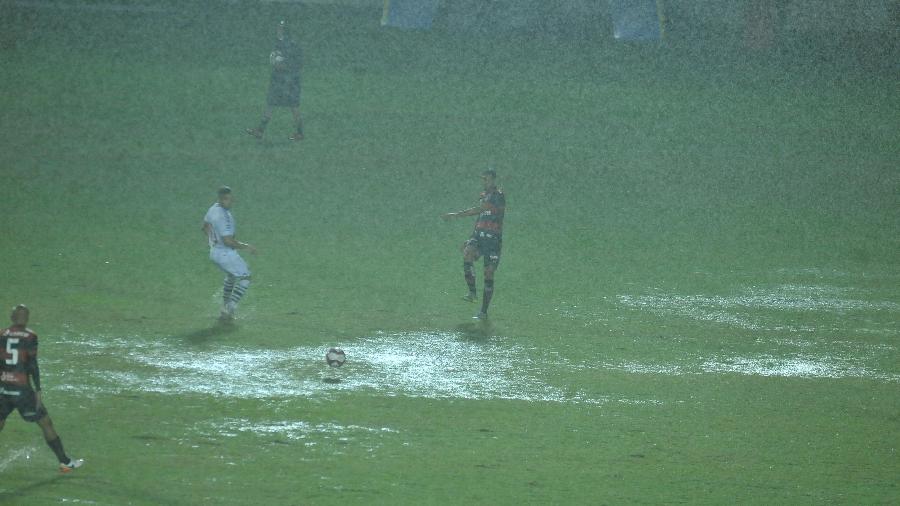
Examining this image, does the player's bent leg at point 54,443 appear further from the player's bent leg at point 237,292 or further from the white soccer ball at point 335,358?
the player's bent leg at point 237,292

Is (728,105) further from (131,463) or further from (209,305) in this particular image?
(131,463)

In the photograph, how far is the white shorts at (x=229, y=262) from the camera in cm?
1803

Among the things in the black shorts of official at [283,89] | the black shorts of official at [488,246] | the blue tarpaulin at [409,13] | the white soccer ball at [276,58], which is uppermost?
the blue tarpaulin at [409,13]

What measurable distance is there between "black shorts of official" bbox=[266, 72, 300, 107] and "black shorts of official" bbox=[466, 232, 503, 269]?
1230cm

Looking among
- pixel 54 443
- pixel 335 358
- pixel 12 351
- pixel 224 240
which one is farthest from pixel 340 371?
pixel 12 351

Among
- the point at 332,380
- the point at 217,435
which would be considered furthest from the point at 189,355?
the point at 217,435

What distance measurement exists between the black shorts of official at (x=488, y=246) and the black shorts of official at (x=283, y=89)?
1230 cm

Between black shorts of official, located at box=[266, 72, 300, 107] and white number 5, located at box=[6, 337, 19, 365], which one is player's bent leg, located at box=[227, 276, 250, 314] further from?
black shorts of official, located at box=[266, 72, 300, 107]

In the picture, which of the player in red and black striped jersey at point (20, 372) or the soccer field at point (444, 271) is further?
the soccer field at point (444, 271)

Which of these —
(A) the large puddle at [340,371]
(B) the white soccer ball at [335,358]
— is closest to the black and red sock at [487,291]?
(A) the large puddle at [340,371]

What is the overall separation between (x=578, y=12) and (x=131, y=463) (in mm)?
33457

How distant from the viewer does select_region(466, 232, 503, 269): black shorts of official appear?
1894 centimetres

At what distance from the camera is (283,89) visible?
29.7 meters

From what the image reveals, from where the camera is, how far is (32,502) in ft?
36.4
